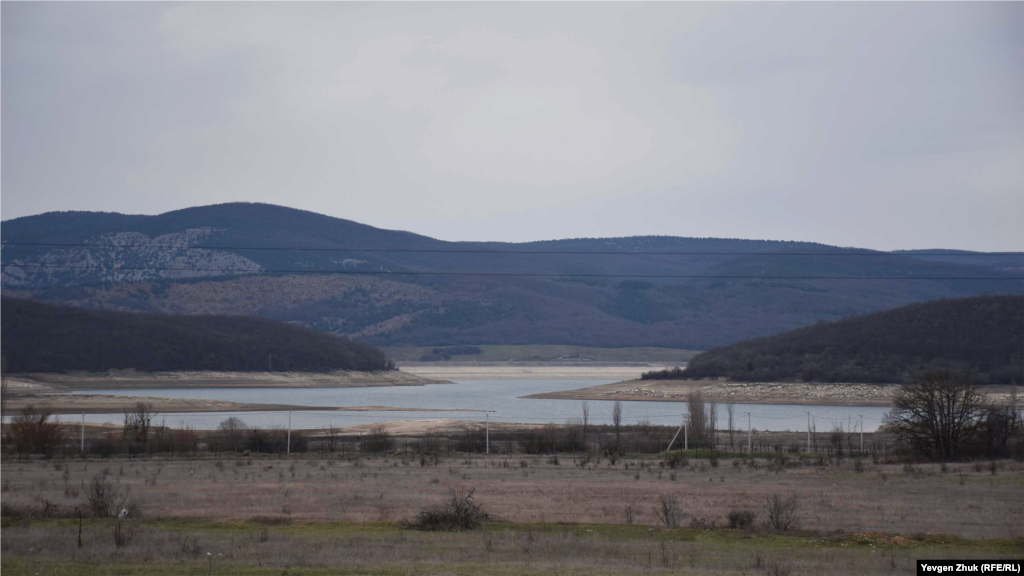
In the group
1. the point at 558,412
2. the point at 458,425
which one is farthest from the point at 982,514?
the point at 558,412

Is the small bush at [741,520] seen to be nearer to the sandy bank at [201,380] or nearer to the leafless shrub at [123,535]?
the leafless shrub at [123,535]

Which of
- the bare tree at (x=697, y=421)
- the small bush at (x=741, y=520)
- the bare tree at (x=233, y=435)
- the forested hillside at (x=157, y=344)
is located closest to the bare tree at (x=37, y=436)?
the bare tree at (x=233, y=435)

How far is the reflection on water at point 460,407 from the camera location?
55.2 meters

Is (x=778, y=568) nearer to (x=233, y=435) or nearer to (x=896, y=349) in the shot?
(x=233, y=435)

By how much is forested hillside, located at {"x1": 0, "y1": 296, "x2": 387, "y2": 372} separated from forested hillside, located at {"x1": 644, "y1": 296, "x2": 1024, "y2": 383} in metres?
45.1

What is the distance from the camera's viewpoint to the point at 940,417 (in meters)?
32.1

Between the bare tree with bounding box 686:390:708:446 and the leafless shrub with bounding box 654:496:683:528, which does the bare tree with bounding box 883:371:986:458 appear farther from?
the leafless shrub with bounding box 654:496:683:528

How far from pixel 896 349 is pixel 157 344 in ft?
240

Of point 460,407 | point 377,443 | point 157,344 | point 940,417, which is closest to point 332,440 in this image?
point 377,443

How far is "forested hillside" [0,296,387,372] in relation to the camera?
93.4 metres

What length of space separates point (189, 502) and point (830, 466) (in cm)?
1862

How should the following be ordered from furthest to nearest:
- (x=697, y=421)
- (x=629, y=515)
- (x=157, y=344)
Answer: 1. (x=157, y=344)
2. (x=697, y=421)
3. (x=629, y=515)

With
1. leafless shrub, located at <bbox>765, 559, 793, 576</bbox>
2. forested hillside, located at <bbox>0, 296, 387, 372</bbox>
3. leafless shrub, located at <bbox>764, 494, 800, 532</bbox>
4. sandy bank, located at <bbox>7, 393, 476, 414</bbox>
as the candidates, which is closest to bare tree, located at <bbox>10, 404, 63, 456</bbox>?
sandy bank, located at <bbox>7, 393, 476, 414</bbox>

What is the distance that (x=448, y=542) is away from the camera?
14.2 meters
